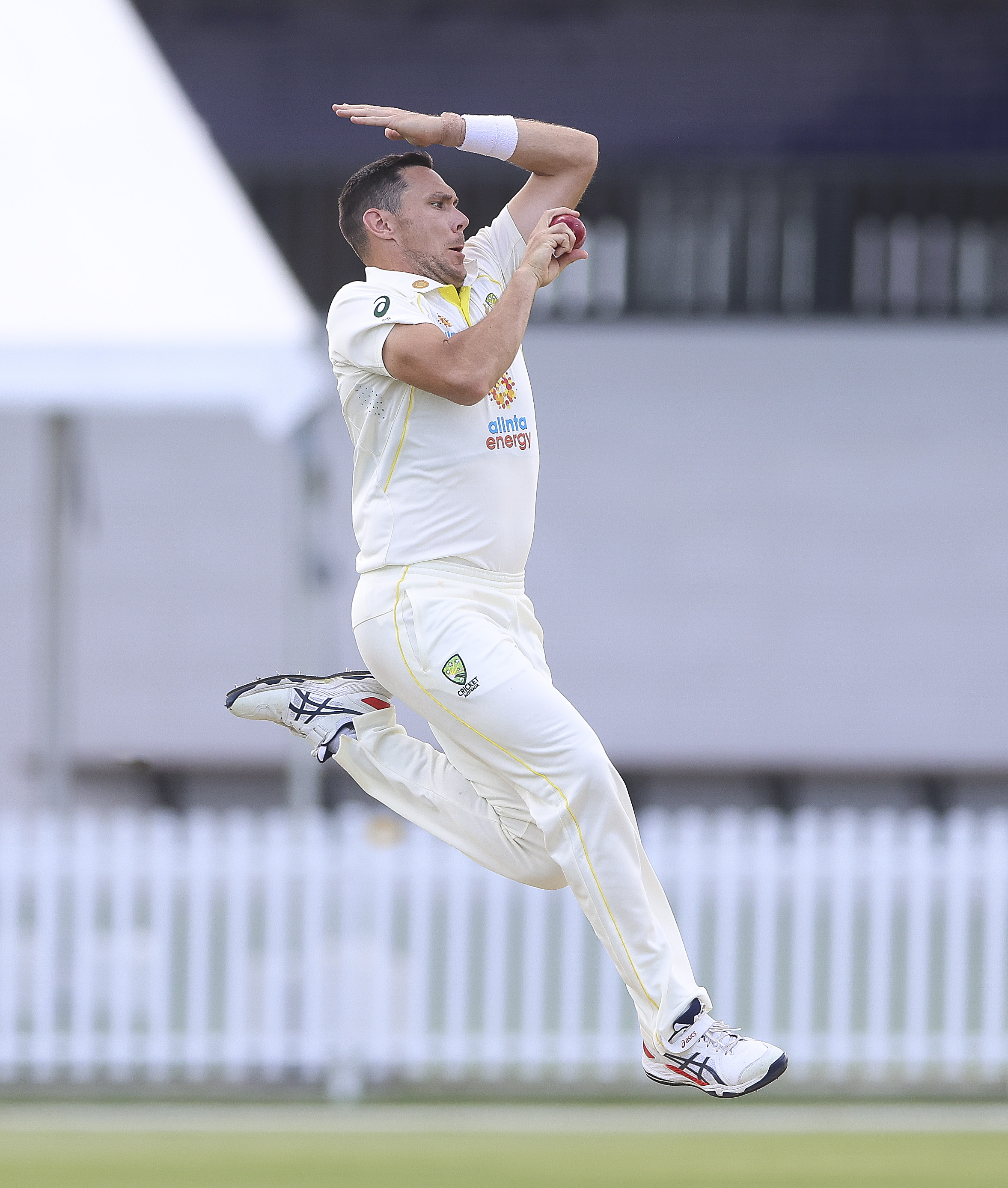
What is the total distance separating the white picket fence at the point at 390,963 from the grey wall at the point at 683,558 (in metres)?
4.48

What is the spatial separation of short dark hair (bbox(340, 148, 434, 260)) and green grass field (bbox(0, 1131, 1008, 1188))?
4.18 meters

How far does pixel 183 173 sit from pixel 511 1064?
4.61 meters

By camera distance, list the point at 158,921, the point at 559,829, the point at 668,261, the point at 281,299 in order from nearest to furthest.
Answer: the point at 559,829 → the point at 281,299 → the point at 158,921 → the point at 668,261

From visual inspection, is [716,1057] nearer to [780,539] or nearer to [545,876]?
[545,876]

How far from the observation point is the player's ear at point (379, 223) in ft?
11.8

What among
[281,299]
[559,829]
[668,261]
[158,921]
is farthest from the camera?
[668,261]

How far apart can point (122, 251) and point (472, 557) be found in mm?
5352

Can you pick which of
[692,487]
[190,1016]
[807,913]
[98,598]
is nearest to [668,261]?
[692,487]

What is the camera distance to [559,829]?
141 inches

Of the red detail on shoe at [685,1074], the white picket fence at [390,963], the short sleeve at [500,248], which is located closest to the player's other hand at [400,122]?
the short sleeve at [500,248]

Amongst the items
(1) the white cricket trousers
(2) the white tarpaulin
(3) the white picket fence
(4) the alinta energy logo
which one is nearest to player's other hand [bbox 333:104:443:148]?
(4) the alinta energy logo

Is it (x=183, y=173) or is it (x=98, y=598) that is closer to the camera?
(x=183, y=173)

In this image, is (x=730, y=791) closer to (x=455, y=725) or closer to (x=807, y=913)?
(x=807, y=913)

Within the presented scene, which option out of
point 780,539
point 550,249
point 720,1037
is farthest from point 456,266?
point 780,539
